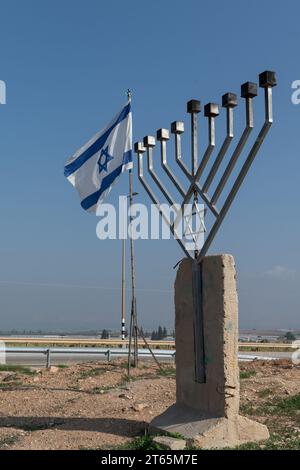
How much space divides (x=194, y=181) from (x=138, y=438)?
3.70 m

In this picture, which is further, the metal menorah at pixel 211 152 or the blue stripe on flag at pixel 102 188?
the blue stripe on flag at pixel 102 188

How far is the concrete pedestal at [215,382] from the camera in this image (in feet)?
26.5

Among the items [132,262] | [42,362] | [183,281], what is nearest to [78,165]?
[132,262]

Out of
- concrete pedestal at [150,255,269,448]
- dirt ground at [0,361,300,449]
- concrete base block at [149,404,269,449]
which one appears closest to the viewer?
concrete base block at [149,404,269,449]

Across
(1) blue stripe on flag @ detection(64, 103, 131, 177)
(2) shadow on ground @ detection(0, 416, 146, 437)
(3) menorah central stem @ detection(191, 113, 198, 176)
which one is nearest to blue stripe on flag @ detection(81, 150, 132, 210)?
(1) blue stripe on flag @ detection(64, 103, 131, 177)

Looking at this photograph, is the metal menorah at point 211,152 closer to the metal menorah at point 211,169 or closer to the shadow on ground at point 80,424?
the metal menorah at point 211,169

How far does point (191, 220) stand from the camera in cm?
944

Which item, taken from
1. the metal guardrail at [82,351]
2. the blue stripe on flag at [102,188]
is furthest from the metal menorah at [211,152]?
the metal guardrail at [82,351]

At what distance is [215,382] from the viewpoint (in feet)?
27.3

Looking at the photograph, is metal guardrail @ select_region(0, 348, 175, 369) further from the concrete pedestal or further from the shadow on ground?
the concrete pedestal

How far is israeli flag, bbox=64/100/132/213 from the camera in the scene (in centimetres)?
1216

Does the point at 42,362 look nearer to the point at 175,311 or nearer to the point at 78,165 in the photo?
the point at 78,165

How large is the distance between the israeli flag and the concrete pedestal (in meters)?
3.79

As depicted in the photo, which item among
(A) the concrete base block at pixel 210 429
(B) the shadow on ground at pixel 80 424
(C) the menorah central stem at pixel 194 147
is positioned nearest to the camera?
(A) the concrete base block at pixel 210 429
